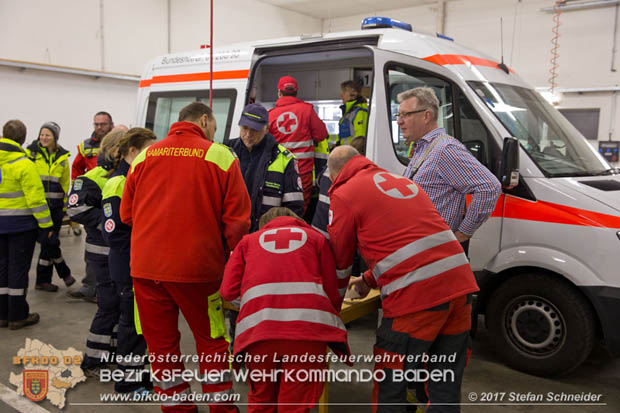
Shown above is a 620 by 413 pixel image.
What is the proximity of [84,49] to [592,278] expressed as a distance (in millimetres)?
9779

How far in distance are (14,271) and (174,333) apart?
2464mm

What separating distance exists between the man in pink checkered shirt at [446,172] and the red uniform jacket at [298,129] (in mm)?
1610

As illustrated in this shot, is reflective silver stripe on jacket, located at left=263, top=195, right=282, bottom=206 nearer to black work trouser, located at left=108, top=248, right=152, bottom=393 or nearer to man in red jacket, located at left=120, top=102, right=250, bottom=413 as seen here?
man in red jacket, located at left=120, top=102, right=250, bottom=413

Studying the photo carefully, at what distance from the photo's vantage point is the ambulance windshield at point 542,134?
151 inches

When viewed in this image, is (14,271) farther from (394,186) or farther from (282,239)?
(394,186)

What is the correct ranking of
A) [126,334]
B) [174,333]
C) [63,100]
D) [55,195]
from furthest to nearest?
[63,100], [55,195], [126,334], [174,333]

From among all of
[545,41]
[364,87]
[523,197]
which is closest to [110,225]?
[523,197]

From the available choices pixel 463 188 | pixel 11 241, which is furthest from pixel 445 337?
pixel 11 241

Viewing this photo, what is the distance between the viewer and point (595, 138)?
36.2 ft

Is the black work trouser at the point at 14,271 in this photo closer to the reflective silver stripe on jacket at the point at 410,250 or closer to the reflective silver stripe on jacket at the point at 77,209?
the reflective silver stripe on jacket at the point at 77,209

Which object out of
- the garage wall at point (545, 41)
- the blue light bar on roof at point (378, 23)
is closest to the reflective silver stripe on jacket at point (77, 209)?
the blue light bar on roof at point (378, 23)

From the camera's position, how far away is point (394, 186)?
7.79ft

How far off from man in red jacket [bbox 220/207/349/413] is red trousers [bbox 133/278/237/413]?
43 centimetres

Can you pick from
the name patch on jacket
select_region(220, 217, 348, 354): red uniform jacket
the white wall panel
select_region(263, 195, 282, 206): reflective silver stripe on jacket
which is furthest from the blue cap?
the white wall panel
